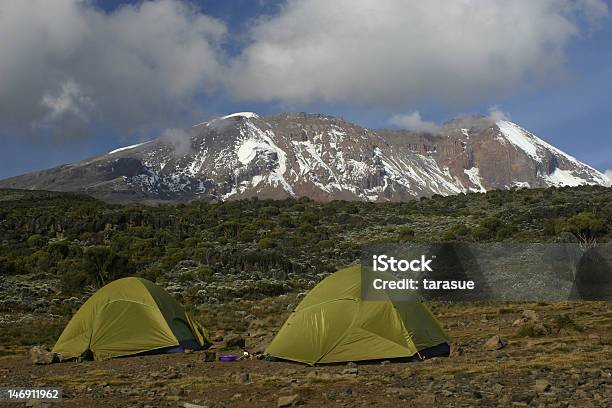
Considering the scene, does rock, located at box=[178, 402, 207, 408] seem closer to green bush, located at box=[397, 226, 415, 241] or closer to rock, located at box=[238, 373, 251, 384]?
rock, located at box=[238, 373, 251, 384]

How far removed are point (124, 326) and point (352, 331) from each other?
271 inches

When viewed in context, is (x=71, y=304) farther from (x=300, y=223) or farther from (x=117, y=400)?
(x=300, y=223)

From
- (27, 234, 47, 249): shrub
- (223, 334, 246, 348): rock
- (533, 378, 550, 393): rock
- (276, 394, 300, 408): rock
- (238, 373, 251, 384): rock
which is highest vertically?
(27, 234, 47, 249): shrub

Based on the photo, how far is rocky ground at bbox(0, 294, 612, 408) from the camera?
9.92m

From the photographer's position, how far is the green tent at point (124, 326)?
17.1 meters

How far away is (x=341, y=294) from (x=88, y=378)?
20.2 feet

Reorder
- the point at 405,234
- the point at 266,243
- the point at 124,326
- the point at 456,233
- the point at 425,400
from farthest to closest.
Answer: the point at 405,234 < the point at 266,243 < the point at 456,233 < the point at 124,326 < the point at 425,400

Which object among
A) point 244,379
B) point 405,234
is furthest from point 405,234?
point 244,379

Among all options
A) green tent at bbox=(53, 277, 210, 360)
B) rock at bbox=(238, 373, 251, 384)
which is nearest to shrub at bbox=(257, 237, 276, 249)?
green tent at bbox=(53, 277, 210, 360)

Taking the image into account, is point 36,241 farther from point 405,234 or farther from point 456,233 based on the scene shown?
point 456,233

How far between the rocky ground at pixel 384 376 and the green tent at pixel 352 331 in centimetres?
37

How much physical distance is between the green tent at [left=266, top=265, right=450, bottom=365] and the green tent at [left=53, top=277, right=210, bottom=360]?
356 centimetres

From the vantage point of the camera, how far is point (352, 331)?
575 inches

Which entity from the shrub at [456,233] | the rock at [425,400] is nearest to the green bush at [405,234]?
the shrub at [456,233]
